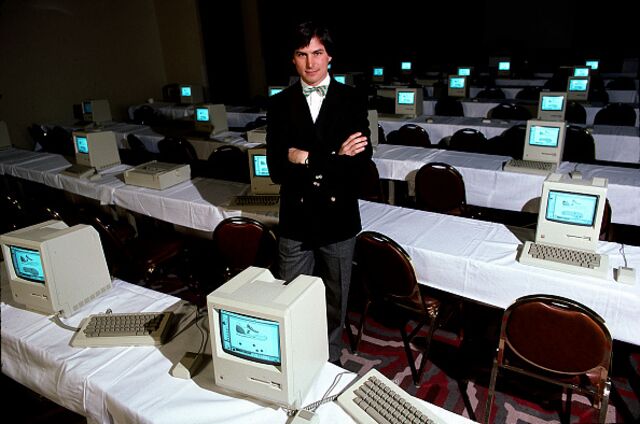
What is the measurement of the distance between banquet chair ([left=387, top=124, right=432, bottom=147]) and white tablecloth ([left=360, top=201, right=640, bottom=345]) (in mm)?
2598

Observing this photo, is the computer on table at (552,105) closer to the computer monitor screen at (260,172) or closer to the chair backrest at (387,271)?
the computer monitor screen at (260,172)

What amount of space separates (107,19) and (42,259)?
822cm

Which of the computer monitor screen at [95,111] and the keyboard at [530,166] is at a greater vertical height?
the computer monitor screen at [95,111]

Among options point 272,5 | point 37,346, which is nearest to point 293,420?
point 37,346

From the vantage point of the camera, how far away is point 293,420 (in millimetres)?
1474

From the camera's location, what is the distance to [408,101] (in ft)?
21.4

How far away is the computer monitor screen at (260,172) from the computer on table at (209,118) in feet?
9.22

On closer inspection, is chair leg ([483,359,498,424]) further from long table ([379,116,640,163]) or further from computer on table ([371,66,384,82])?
computer on table ([371,66,384,82])

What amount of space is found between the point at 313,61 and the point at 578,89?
22.0 feet

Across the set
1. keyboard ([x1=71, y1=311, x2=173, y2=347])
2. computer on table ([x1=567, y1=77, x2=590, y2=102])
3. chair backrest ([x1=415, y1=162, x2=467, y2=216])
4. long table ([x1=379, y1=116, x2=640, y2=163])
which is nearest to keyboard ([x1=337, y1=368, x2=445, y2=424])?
keyboard ([x1=71, y1=311, x2=173, y2=347])

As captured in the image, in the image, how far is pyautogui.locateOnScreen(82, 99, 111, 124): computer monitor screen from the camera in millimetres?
7496

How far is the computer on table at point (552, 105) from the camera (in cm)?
547

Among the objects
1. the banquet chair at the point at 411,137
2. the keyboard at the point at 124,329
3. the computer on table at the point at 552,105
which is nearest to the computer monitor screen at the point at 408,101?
the banquet chair at the point at 411,137

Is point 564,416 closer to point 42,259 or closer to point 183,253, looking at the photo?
point 42,259
